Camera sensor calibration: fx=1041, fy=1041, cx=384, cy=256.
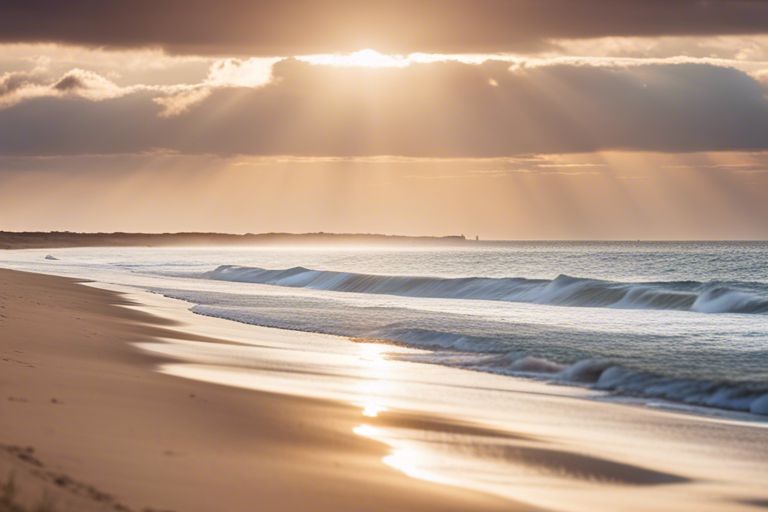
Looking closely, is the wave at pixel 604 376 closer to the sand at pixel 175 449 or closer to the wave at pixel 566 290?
the sand at pixel 175 449

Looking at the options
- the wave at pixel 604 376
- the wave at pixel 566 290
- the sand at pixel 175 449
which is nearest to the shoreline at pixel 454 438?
the sand at pixel 175 449

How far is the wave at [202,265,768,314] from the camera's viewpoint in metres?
39.8

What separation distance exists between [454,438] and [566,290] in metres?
36.5

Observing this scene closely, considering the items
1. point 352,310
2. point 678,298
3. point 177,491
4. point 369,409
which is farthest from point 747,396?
point 678,298

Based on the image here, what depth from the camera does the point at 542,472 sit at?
1051 cm

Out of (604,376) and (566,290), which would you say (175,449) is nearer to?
(604,376)

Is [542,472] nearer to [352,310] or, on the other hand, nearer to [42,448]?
[42,448]

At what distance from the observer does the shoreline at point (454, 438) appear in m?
9.41

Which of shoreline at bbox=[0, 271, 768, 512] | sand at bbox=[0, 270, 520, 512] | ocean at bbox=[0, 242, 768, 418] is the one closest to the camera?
sand at bbox=[0, 270, 520, 512]

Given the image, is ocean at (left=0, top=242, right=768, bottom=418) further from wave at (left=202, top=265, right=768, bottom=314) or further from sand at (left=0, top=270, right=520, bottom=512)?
sand at (left=0, top=270, right=520, bottom=512)

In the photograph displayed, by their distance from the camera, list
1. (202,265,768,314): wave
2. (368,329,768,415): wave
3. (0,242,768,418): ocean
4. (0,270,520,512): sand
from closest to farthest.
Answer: (0,270,520,512): sand < (368,329,768,415): wave < (0,242,768,418): ocean < (202,265,768,314): wave

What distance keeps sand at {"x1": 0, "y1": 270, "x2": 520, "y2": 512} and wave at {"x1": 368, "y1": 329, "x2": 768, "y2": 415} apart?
5755 mm

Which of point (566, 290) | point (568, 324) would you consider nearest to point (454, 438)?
point (568, 324)

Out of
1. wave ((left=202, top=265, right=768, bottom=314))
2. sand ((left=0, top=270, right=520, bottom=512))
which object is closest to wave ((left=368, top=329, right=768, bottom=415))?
sand ((left=0, top=270, right=520, bottom=512))
